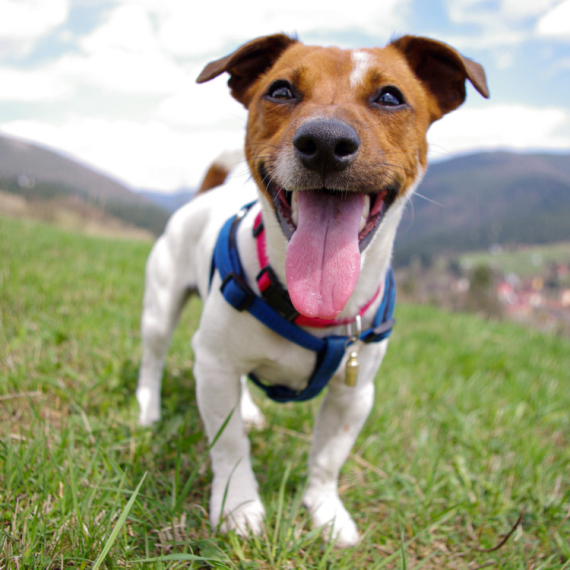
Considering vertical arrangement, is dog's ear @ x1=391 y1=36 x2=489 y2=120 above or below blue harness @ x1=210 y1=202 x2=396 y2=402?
above

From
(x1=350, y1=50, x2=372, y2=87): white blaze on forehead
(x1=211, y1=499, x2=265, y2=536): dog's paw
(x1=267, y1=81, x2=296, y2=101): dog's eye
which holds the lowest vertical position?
(x1=211, y1=499, x2=265, y2=536): dog's paw

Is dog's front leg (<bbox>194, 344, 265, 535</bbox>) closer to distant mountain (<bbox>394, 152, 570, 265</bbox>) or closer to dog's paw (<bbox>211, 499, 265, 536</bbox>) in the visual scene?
dog's paw (<bbox>211, 499, 265, 536</bbox>)

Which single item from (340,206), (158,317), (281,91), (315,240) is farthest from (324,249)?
(158,317)

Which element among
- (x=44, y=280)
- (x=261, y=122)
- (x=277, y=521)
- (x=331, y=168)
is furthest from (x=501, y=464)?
(x=44, y=280)

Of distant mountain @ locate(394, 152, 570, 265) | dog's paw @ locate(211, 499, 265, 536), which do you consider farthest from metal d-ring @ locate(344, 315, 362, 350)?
distant mountain @ locate(394, 152, 570, 265)

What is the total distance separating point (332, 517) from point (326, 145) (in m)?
1.62

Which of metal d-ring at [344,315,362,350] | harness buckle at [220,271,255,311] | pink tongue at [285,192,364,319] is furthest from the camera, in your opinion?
metal d-ring at [344,315,362,350]

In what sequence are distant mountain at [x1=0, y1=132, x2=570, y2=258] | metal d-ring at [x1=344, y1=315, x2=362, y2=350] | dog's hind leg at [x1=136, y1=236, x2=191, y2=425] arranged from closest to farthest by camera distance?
1. metal d-ring at [x1=344, y1=315, x2=362, y2=350]
2. dog's hind leg at [x1=136, y1=236, x2=191, y2=425]
3. distant mountain at [x1=0, y1=132, x2=570, y2=258]

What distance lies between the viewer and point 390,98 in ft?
6.20

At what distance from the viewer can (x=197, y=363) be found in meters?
2.06

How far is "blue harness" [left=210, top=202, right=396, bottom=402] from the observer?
1.85 meters

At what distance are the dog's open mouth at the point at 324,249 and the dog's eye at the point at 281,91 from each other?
423 millimetres

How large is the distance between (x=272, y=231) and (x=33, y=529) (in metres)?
1.33

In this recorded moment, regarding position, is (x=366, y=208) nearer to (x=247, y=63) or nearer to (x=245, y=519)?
(x=247, y=63)
